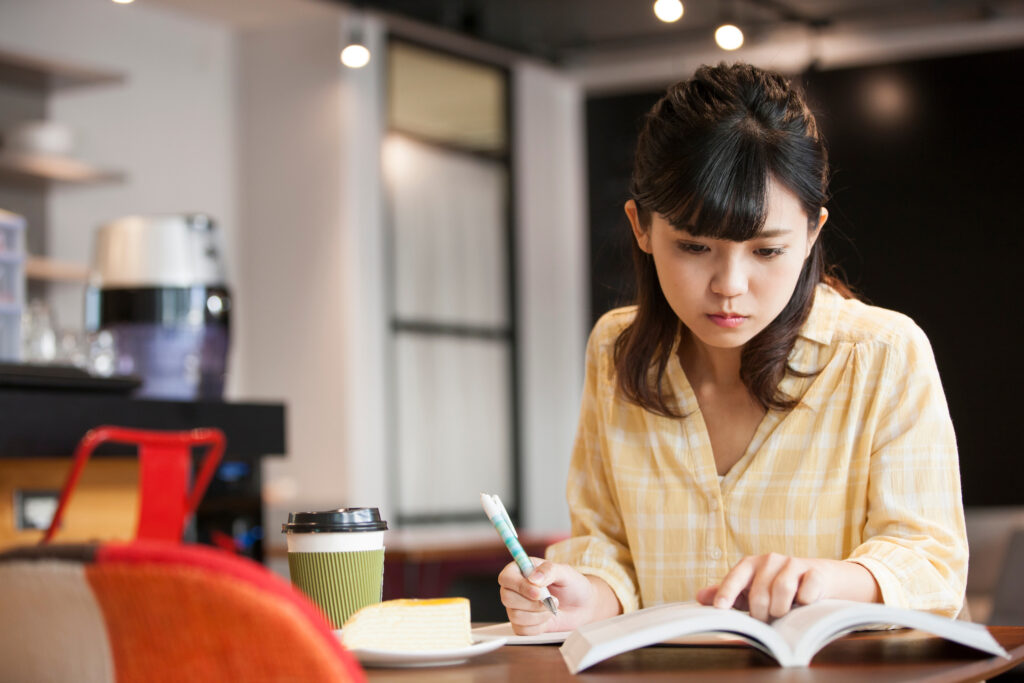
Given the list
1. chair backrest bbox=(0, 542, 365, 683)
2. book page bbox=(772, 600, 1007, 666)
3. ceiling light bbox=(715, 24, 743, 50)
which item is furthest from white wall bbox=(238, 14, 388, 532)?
chair backrest bbox=(0, 542, 365, 683)

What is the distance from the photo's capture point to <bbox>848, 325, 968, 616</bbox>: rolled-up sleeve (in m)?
1.20

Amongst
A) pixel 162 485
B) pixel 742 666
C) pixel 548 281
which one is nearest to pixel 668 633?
pixel 742 666

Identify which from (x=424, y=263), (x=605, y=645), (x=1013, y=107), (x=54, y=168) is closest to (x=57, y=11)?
(x=54, y=168)

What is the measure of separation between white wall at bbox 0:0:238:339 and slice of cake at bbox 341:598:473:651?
14.4ft

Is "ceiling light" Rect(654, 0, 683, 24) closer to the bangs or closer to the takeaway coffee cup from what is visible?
the bangs

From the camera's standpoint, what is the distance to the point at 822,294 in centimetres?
149

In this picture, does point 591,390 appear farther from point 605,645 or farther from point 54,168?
point 54,168

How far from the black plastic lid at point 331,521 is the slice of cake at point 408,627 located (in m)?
0.12

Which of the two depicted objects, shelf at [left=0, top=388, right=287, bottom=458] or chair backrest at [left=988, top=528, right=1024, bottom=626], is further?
chair backrest at [left=988, top=528, right=1024, bottom=626]

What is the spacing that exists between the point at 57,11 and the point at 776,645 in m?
5.06

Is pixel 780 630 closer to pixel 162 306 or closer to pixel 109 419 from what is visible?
pixel 109 419

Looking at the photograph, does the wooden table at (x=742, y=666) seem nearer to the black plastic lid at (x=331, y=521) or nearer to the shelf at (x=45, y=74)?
the black plastic lid at (x=331, y=521)

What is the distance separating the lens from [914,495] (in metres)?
1.28

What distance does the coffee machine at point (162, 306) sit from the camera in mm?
2762
